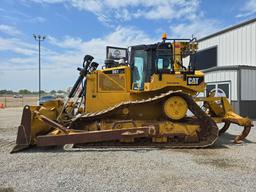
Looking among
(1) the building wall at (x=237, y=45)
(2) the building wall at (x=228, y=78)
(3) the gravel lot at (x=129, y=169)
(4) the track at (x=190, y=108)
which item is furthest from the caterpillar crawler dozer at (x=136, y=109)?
(1) the building wall at (x=237, y=45)

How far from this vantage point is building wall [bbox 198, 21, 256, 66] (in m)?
15.5

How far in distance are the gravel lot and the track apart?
0.36 meters

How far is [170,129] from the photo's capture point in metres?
7.12

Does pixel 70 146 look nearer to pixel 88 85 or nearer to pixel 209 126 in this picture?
pixel 88 85

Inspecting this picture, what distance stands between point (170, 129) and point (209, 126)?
50.0 inches

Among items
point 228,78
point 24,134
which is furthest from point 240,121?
point 228,78

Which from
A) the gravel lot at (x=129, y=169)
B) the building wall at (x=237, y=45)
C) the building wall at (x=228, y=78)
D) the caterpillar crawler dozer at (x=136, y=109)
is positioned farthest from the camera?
the building wall at (x=237, y=45)

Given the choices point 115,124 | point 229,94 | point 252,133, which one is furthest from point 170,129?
point 229,94

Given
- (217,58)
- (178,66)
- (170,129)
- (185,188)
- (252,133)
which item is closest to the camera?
(185,188)

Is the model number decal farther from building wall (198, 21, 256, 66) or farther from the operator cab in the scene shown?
building wall (198, 21, 256, 66)

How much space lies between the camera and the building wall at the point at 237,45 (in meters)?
15.5

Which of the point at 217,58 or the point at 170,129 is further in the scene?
the point at 217,58

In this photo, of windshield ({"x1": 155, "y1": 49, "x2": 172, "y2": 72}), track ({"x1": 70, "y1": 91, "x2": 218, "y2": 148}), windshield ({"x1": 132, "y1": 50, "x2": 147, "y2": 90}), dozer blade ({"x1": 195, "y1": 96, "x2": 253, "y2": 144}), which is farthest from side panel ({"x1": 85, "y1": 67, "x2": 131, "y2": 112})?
dozer blade ({"x1": 195, "y1": 96, "x2": 253, "y2": 144})

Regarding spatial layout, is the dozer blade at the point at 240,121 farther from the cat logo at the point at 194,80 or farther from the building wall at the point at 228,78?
the building wall at the point at 228,78
